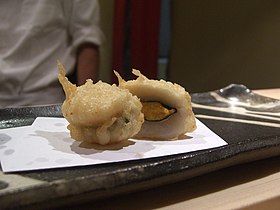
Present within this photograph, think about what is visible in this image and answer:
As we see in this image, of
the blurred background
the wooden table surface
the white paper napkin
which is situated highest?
the white paper napkin

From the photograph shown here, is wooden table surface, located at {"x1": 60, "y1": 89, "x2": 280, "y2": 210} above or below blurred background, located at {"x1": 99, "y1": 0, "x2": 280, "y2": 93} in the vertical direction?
above

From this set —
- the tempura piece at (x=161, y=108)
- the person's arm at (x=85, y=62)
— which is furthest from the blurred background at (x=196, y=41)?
the tempura piece at (x=161, y=108)

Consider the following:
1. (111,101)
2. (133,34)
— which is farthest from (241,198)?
(133,34)

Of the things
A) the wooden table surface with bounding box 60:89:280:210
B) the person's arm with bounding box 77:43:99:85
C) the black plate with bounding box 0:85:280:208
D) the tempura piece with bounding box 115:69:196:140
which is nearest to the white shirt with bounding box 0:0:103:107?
the person's arm with bounding box 77:43:99:85

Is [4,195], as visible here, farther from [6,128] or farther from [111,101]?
[6,128]

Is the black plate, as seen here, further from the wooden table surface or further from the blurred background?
the blurred background

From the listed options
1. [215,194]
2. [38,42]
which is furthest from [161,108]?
[38,42]

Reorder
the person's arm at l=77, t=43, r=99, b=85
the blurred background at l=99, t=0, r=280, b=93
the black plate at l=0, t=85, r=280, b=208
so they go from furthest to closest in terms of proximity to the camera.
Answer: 1. the blurred background at l=99, t=0, r=280, b=93
2. the person's arm at l=77, t=43, r=99, b=85
3. the black plate at l=0, t=85, r=280, b=208

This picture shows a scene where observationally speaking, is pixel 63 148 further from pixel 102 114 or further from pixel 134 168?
pixel 134 168
